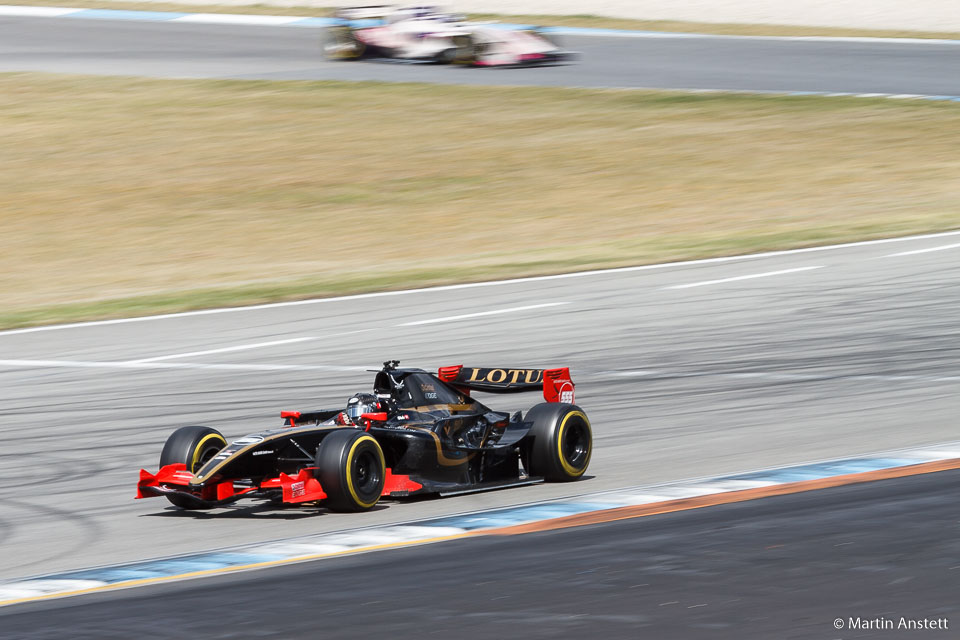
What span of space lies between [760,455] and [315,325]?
6.59 m

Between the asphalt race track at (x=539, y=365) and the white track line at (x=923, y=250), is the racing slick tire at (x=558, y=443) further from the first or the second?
the white track line at (x=923, y=250)

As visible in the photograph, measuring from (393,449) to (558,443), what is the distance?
1001 mm

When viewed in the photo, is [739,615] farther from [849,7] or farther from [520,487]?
[849,7]

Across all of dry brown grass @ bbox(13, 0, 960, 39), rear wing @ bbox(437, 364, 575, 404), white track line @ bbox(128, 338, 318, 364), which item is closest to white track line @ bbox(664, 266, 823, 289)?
white track line @ bbox(128, 338, 318, 364)

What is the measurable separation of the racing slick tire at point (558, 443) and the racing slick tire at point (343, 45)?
26.1 m

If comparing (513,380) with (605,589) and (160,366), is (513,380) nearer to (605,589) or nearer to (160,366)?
(605,589)

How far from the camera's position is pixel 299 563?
6680mm

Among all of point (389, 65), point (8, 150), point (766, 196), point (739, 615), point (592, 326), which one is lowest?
point (739, 615)

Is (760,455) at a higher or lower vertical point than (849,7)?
lower

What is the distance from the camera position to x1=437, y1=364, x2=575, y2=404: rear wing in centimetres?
885

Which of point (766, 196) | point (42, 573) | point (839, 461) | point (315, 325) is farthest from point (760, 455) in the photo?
point (766, 196)

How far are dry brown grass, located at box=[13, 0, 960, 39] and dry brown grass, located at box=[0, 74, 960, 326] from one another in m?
9.65

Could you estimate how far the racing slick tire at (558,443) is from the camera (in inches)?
335

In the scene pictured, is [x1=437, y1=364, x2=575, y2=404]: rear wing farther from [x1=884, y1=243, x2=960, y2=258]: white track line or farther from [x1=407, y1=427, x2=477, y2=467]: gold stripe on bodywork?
[x1=884, y1=243, x2=960, y2=258]: white track line
